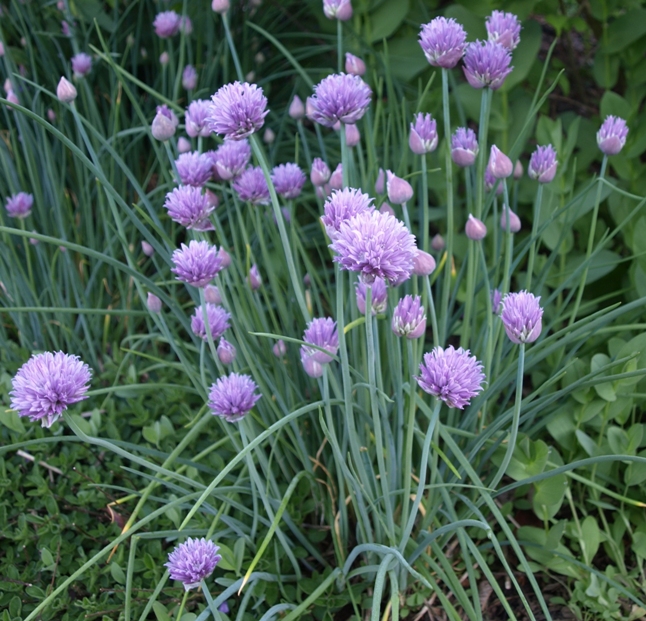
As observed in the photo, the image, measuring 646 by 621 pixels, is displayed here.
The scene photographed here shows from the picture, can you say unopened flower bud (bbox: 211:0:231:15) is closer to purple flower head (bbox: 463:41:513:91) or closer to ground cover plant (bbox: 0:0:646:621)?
ground cover plant (bbox: 0:0:646:621)

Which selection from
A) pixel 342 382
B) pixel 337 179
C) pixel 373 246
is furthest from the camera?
pixel 342 382

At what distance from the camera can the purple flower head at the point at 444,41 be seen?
3.17 ft

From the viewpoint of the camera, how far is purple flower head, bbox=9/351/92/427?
31.7 inches

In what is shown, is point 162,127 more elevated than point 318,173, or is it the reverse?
point 162,127

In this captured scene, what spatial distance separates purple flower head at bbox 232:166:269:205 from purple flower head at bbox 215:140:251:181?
2 cm

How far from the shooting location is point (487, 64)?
1.00 metres

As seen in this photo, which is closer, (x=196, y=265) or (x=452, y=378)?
(x=452, y=378)

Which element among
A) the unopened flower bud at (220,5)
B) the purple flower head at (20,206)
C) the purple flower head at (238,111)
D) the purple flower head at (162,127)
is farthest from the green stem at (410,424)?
the purple flower head at (20,206)

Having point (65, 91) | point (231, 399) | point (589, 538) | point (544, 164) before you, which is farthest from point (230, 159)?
point (589, 538)

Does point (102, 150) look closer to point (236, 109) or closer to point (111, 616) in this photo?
point (236, 109)

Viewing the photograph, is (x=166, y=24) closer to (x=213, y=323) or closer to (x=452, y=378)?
(x=213, y=323)

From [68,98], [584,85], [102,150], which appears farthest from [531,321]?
[584,85]

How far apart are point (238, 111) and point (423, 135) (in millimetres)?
312

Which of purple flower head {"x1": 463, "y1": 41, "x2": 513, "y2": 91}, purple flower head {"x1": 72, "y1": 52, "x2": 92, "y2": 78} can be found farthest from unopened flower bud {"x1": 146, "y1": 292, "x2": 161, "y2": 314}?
purple flower head {"x1": 72, "y1": 52, "x2": 92, "y2": 78}
